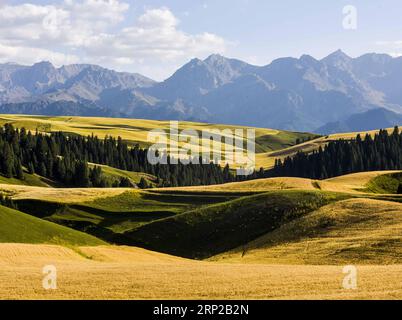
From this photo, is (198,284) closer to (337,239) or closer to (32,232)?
(337,239)

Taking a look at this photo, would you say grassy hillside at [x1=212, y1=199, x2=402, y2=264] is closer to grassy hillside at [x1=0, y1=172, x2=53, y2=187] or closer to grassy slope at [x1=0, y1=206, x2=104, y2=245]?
grassy slope at [x1=0, y1=206, x2=104, y2=245]

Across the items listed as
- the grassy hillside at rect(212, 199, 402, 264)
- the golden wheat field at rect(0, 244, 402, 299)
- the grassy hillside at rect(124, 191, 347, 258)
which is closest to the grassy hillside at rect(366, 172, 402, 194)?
the grassy hillside at rect(124, 191, 347, 258)

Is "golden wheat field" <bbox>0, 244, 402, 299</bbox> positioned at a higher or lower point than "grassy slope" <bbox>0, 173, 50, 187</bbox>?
lower

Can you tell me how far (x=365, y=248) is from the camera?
189ft

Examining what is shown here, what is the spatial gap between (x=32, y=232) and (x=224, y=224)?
32.0 m

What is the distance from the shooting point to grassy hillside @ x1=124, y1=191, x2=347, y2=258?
82.8 metres

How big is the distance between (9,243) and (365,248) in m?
47.3

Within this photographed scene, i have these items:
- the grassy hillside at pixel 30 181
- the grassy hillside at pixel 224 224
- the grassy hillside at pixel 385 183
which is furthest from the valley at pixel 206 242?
the grassy hillside at pixel 30 181

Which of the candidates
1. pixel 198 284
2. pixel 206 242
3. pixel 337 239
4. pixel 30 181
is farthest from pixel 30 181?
pixel 198 284

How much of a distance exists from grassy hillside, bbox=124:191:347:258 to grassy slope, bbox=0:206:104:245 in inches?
450

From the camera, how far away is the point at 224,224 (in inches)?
3477

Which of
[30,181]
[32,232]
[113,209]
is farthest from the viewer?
[30,181]

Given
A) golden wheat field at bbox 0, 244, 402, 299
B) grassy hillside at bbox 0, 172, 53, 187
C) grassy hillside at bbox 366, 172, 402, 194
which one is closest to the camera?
golden wheat field at bbox 0, 244, 402, 299
